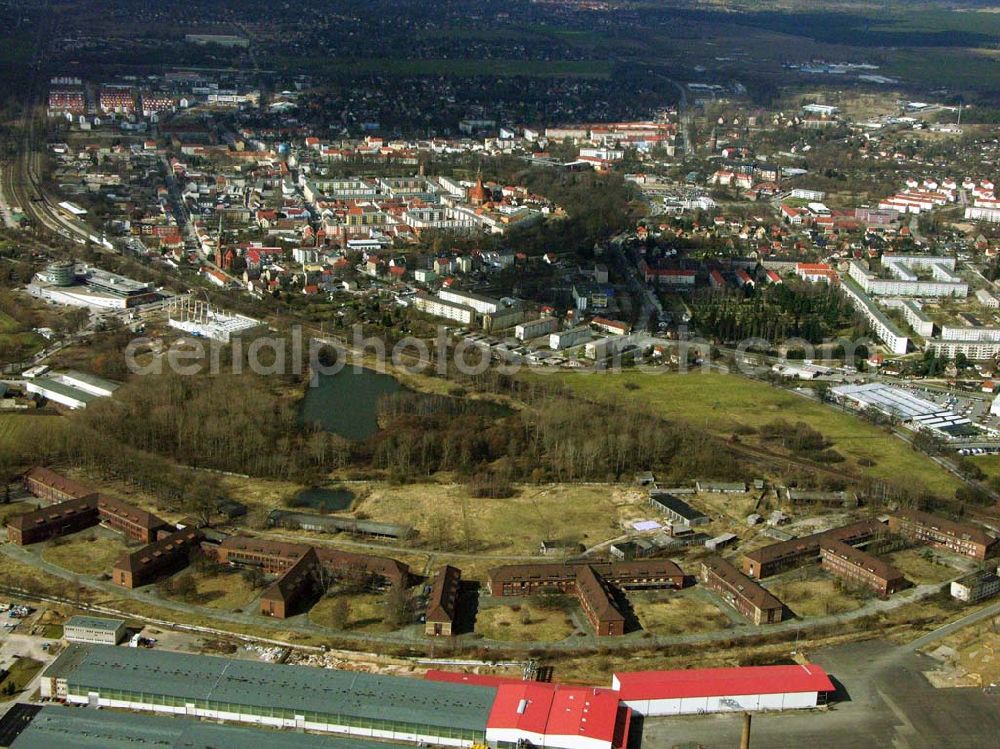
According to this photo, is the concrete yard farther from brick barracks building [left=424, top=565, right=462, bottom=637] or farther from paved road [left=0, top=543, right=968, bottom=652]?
brick barracks building [left=424, top=565, right=462, bottom=637]

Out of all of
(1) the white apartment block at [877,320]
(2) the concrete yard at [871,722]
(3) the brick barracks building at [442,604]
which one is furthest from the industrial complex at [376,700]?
(1) the white apartment block at [877,320]

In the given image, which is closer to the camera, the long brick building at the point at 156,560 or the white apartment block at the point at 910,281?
the long brick building at the point at 156,560

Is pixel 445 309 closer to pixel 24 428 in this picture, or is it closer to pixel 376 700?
pixel 24 428

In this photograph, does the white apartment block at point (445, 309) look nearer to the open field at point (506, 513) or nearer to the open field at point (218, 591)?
the open field at point (506, 513)

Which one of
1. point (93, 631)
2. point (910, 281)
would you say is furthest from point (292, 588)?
point (910, 281)

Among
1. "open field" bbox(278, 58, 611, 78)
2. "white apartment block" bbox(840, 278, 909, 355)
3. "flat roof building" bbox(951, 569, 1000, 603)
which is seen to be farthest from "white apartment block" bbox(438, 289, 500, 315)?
"open field" bbox(278, 58, 611, 78)

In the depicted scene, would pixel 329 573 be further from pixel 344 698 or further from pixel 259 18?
pixel 259 18
